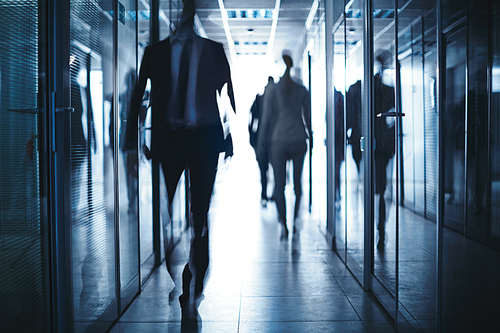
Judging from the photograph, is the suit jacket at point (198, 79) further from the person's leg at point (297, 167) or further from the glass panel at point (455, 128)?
the glass panel at point (455, 128)

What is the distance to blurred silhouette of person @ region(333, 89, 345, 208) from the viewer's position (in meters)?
3.92

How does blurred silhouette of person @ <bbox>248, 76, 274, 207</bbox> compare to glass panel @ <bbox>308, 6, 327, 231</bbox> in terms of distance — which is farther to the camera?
glass panel @ <bbox>308, 6, 327, 231</bbox>

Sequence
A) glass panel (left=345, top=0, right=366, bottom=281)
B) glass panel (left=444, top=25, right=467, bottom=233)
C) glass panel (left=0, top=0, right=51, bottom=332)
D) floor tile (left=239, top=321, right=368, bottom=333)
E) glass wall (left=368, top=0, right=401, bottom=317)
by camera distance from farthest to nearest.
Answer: glass panel (left=345, top=0, right=366, bottom=281), glass wall (left=368, top=0, right=401, bottom=317), floor tile (left=239, top=321, right=368, bottom=333), glass panel (left=444, top=25, right=467, bottom=233), glass panel (left=0, top=0, right=51, bottom=332)

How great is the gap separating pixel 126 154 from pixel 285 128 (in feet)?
4.31

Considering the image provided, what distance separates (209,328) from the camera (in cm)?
260

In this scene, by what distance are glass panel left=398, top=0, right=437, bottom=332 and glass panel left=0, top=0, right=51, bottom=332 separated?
201cm

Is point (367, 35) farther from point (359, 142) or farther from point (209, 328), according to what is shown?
point (209, 328)

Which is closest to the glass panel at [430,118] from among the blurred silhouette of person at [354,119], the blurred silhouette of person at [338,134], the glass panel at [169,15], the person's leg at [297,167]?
the blurred silhouette of person at [354,119]

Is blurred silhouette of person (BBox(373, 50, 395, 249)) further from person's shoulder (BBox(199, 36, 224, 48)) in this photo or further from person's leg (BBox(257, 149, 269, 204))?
person's shoulder (BBox(199, 36, 224, 48))

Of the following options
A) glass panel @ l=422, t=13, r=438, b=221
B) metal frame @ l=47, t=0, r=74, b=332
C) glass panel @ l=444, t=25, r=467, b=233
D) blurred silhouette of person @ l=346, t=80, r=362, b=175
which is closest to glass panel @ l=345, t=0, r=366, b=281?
blurred silhouette of person @ l=346, t=80, r=362, b=175

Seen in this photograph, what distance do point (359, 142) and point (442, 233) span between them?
1.47m

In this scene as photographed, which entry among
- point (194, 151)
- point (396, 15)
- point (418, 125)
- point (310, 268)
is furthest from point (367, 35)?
point (310, 268)

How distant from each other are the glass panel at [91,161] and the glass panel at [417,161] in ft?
6.14

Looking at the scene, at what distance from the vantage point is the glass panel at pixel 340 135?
391cm
